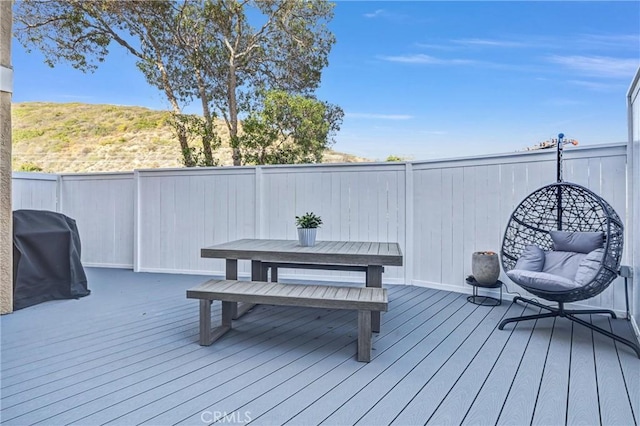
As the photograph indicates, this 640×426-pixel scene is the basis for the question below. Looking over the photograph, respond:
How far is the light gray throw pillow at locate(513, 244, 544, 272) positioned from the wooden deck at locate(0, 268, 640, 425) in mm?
465

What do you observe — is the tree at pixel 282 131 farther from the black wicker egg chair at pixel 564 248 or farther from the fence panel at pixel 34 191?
the black wicker egg chair at pixel 564 248

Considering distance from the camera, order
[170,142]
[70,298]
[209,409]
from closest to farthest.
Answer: [209,409]
[70,298]
[170,142]

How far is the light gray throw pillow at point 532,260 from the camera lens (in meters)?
2.98

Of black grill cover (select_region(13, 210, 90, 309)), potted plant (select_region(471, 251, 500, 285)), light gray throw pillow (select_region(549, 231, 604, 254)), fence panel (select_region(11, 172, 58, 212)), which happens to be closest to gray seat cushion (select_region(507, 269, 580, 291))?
light gray throw pillow (select_region(549, 231, 604, 254))

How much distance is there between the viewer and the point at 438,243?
4141 mm

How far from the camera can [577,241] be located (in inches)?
115

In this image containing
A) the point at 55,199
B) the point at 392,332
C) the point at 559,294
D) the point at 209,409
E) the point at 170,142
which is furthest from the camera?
the point at 170,142

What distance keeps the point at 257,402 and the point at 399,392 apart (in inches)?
28.0

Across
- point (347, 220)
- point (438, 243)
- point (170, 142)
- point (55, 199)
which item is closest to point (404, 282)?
point (438, 243)

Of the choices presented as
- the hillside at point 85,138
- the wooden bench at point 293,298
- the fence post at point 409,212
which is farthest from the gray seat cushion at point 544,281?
the hillside at point 85,138

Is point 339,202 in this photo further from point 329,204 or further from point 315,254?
point 315,254

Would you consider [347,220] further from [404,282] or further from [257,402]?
[257,402]

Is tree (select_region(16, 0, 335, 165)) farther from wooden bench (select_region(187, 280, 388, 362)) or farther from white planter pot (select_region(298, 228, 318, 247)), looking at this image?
wooden bench (select_region(187, 280, 388, 362))

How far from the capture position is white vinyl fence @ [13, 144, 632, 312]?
358cm
